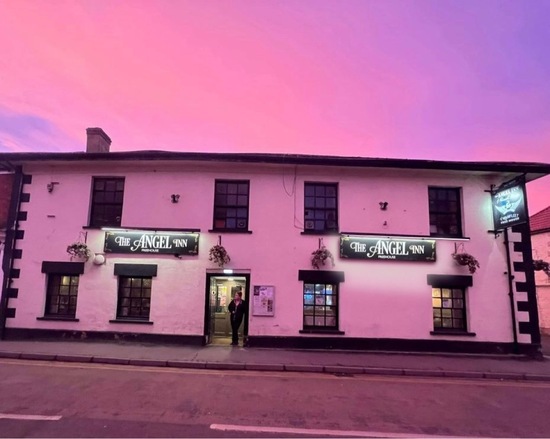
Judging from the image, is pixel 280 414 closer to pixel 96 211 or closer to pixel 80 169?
pixel 96 211

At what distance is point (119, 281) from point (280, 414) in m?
8.34

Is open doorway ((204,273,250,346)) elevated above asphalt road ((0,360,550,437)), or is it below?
above

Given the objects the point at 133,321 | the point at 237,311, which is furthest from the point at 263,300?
the point at 133,321

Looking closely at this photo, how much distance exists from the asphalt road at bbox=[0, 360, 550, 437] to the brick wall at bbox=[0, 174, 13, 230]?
7.14 m

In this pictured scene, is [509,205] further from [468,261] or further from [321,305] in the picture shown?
[321,305]

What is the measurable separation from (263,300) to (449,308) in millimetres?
6309

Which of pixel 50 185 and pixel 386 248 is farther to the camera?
pixel 50 185

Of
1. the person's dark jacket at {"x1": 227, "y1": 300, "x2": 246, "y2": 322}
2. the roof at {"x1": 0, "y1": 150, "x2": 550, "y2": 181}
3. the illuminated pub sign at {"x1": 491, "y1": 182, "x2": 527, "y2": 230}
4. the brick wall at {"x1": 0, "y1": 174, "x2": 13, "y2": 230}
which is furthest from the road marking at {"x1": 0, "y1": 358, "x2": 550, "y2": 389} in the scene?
the brick wall at {"x1": 0, "y1": 174, "x2": 13, "y2": 230}

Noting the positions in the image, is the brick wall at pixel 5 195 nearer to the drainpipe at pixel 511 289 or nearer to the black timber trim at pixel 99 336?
the black timber trim at pixel 99 336

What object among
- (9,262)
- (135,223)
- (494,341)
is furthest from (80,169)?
(494,341)

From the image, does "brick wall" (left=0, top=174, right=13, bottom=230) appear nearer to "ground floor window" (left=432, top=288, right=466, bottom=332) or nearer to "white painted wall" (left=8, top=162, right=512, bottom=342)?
"white painted wall" (left=8, top=162, right=512, bottom=342)

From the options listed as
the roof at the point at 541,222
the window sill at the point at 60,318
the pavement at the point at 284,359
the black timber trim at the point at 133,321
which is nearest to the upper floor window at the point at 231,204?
the black timber trim at the point at 133,321

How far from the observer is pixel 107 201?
13.1 m

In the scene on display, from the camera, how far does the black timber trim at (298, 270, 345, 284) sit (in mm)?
12289
